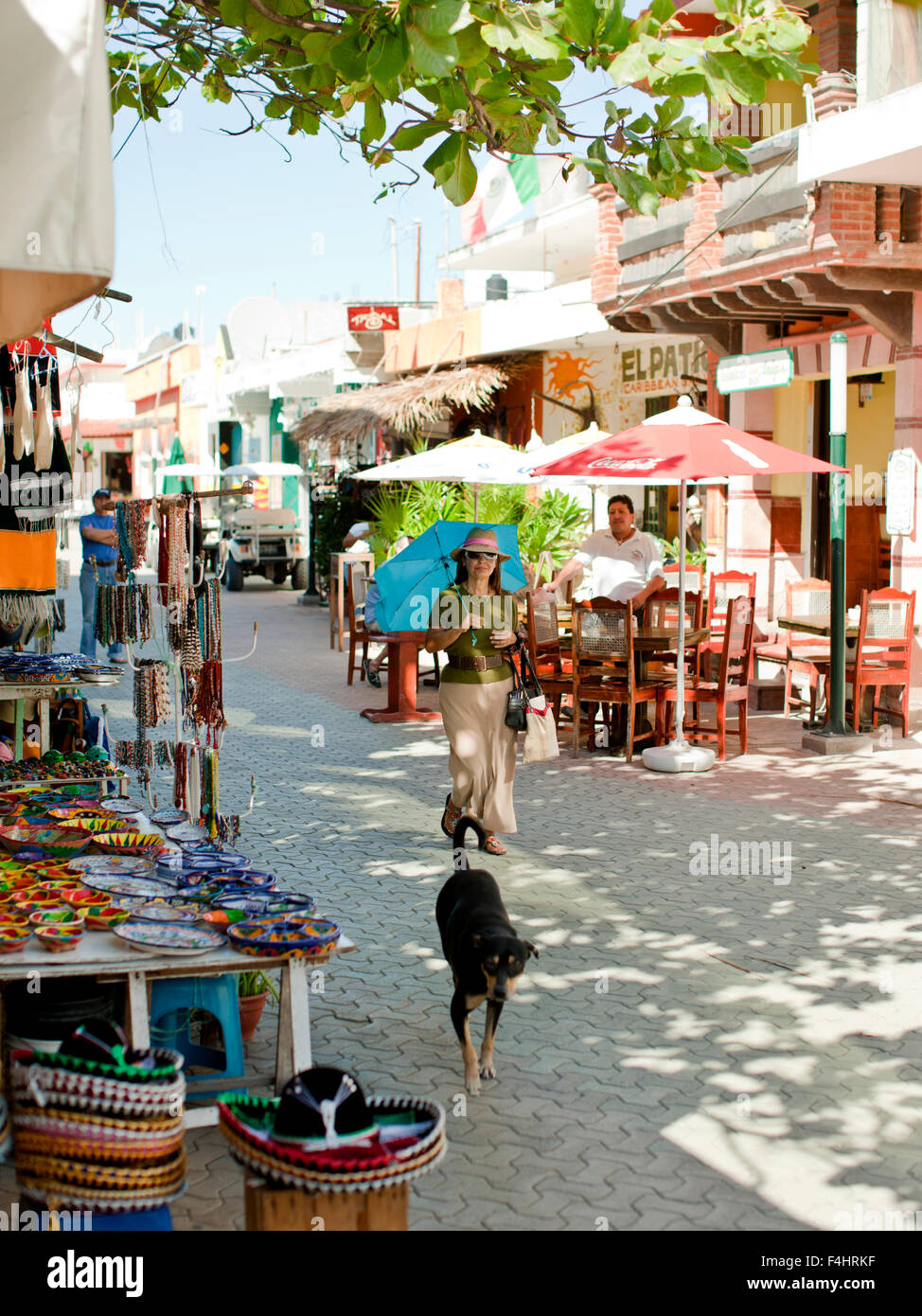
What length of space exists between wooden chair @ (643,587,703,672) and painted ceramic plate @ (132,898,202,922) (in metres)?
6.79

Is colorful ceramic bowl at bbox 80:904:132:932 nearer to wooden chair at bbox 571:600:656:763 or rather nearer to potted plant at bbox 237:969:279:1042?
potted plant at bbox 237:969:279:1042

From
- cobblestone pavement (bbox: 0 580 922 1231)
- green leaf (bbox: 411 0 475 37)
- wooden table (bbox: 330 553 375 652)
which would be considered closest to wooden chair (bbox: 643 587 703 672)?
cobblestone pavement (bbox: 0 580 922 1231)

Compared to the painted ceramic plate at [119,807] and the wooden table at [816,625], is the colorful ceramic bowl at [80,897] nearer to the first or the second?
the painted ceramic plate at [119,807]

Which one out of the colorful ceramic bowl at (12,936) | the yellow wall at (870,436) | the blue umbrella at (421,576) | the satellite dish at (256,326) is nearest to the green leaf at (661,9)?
the colorful ceramic bowl at (12,936)

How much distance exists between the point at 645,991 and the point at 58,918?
257cm

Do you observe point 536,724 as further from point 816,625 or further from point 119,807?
point 816,625

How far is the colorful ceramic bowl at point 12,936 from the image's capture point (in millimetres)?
4016

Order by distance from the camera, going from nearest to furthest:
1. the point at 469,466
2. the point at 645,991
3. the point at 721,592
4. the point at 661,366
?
the point at 645,991 < the point at 469,466 < the point at 721,592 < the point at 661,366

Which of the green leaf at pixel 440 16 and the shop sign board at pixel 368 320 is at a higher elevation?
the shop sign board at pixel 368 320

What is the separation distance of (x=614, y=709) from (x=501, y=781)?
381 cm

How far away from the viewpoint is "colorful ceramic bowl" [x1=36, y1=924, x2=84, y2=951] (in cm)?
407

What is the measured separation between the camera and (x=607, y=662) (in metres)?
10.9

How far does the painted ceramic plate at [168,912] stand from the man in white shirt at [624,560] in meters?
6.83

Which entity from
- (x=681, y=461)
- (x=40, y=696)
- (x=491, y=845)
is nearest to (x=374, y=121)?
(x=40, y=696)
